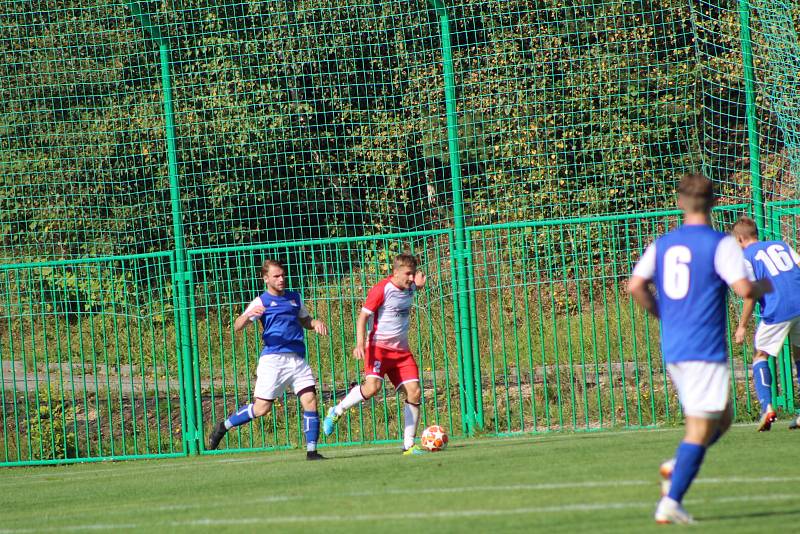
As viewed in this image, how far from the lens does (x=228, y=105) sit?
1201 centimetres

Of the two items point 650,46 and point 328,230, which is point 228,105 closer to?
point 328,230

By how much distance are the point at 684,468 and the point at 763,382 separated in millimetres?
4894

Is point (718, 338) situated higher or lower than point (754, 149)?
lower

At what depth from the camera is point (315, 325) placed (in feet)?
32.5

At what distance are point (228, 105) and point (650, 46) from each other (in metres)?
4.62

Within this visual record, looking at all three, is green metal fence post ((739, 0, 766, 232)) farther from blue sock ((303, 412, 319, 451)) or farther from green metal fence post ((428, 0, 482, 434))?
blue sock ((303, 412, 319, 451))

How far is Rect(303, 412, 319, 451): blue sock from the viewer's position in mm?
9758

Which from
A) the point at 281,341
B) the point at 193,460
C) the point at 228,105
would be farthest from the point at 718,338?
the point at 228,105

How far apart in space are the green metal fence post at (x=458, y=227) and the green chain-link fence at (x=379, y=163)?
1.0 inches

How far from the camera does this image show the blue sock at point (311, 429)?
976 centimetres

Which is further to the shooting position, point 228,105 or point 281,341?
point 228,105

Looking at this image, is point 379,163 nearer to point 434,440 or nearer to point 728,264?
point 434,440

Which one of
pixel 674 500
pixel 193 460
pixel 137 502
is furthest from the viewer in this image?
pixel 193 460

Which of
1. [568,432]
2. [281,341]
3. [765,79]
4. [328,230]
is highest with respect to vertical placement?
[765,79]
